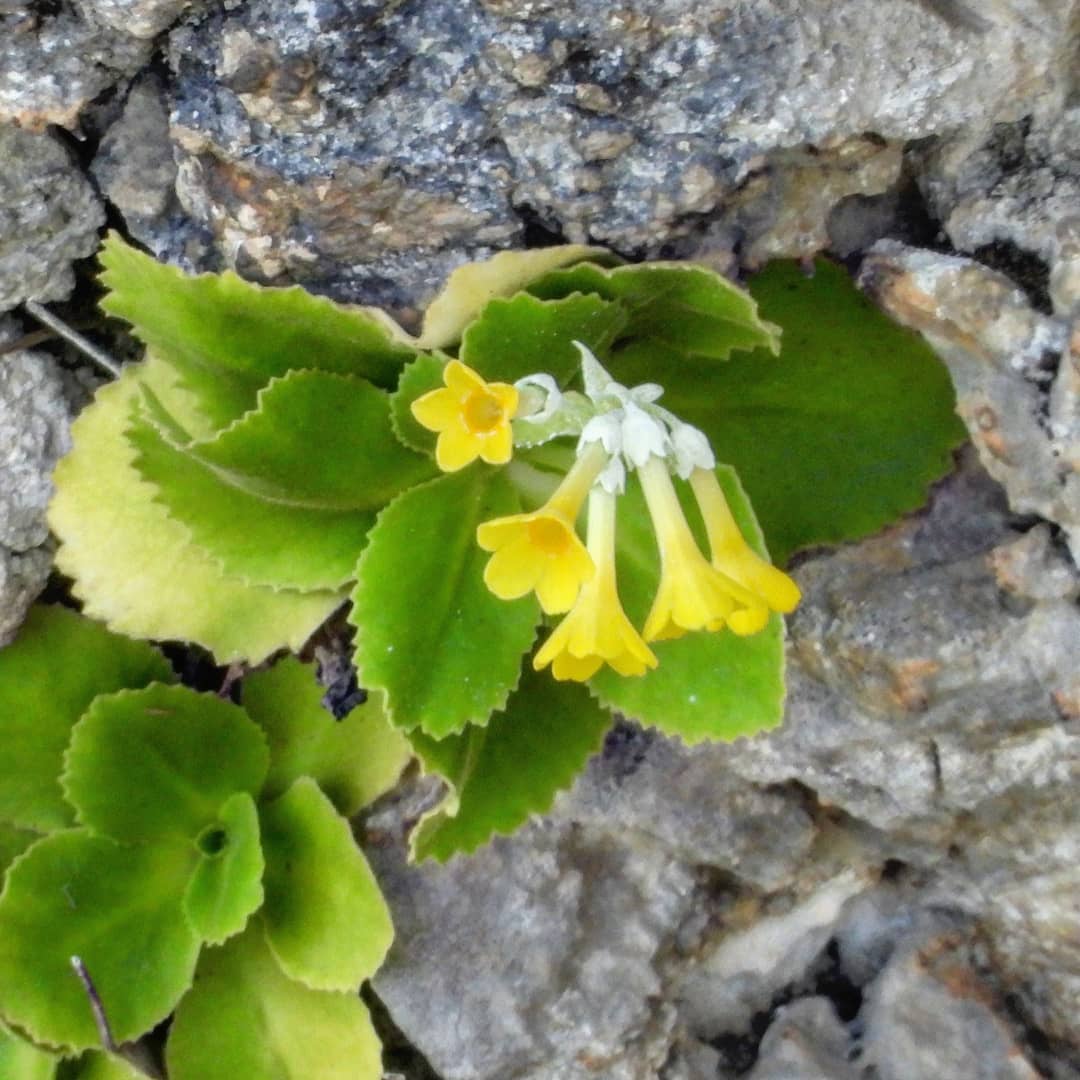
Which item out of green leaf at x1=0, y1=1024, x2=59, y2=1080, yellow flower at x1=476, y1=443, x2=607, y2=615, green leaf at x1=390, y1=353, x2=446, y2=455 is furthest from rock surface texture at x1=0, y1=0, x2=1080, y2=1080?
green leaf at x1=0, y1=1024, x2=59, y2=1080

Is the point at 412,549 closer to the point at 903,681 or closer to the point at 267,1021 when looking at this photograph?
the point at 903,681

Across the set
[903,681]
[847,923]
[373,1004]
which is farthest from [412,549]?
[847,923]

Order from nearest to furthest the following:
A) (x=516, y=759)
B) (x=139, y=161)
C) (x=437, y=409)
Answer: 1. (x=437, y=409)
2. (x=139, y=161)
3. (x=516, y=759)

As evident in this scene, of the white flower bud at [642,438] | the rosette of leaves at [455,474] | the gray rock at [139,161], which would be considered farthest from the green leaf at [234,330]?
the white flower bud at [642,438]

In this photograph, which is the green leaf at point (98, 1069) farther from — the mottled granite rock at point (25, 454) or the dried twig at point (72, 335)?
the dried twig at point (72, 335)

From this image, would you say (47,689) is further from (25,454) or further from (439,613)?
(439,613)

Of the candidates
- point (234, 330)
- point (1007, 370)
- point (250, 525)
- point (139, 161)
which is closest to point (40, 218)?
point (139, 161)

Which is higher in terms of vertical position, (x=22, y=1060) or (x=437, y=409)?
(x=437, y=409)

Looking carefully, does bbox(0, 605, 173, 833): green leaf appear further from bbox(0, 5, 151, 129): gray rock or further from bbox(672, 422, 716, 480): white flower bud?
bbox(672, 422, 716, 480): white flower bud
